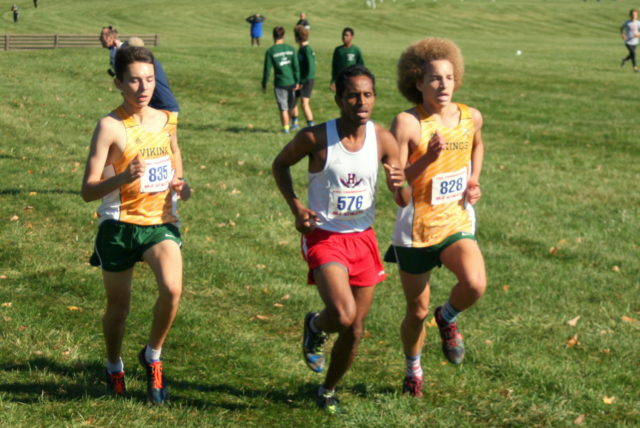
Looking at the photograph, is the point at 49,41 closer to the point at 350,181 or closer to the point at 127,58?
the point at 127,58

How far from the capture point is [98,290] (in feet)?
29.2

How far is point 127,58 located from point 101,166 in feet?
2.43

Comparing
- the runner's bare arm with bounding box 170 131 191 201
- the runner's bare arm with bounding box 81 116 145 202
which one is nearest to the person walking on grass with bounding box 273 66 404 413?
the runner's bare arm with bounding box 170 131 191 201

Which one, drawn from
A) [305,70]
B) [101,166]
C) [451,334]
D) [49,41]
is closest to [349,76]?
[101,166]

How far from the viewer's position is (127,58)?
5.92 meters

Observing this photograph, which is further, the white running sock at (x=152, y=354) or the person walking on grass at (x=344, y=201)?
the white running sock at (x=152, y=354)

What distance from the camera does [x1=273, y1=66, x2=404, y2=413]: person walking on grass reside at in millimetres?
5730

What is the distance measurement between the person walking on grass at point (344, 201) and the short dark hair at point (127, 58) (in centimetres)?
112

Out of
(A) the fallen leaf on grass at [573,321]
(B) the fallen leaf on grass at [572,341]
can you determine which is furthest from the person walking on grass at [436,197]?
(A) the fallen leaf on grass at [573,321]

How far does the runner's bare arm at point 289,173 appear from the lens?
5.76 metres

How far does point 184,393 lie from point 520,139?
48.1 ft

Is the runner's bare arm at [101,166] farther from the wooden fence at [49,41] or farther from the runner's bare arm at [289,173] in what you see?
the wooden fence at [49,41]

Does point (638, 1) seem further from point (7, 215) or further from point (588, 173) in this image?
point (7, 215)

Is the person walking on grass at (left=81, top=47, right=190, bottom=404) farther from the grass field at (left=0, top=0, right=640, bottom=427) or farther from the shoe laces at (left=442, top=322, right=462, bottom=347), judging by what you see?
the shoe laces at (left=442, top=322, right=462, bottom=347)
